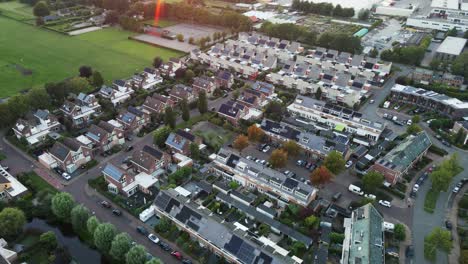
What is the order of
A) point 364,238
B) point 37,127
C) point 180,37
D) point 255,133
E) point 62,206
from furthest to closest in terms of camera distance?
point 180,37
point 37,127
point 255,133
point 62,206
point 364,238

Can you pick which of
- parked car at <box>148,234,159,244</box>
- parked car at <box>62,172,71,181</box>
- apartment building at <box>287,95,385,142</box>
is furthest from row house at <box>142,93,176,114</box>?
parked car at <box>148,234,159,244</box>

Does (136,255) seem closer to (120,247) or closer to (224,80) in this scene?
(120,247)

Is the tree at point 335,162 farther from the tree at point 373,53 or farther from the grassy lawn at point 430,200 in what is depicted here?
the tree at point 373,53

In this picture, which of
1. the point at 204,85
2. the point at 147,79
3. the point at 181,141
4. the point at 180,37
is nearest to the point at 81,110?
the point at 147,79

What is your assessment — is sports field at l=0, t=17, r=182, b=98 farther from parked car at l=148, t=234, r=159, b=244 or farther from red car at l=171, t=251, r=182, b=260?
red car at l=171, t=251, r=182, b=260

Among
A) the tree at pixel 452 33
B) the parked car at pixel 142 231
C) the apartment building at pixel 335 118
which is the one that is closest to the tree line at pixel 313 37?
the tree at pixel 452 33

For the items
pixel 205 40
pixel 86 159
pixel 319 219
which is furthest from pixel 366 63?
pixel 86 159

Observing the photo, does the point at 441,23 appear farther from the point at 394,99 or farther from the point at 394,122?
the point at 394,122
